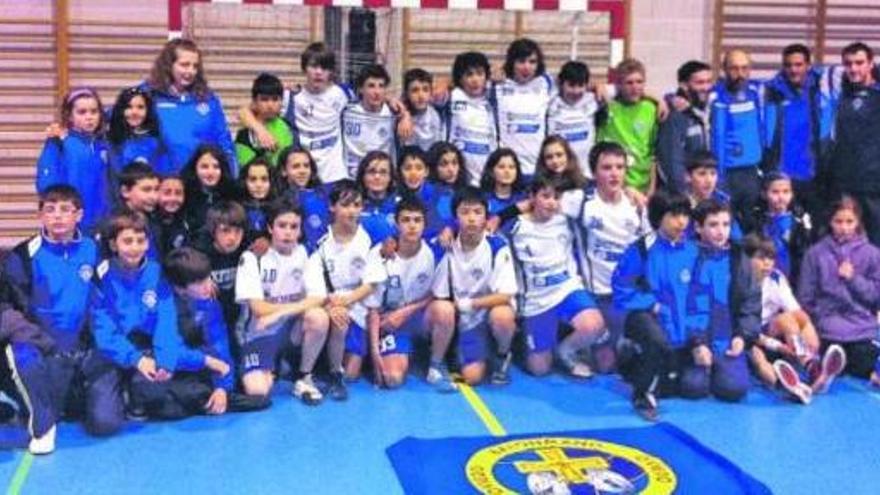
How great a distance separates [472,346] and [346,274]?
2.39 ft

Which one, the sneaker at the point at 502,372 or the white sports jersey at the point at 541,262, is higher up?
the white sports jersey at the point at 541,262

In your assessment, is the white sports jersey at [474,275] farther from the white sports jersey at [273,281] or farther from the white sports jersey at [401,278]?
the white sports jersey at [273,281]

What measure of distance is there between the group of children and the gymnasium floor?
0.13 metres

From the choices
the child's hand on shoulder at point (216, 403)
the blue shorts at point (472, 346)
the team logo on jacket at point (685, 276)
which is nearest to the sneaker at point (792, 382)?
the team logo on jacket at point (685, 276)

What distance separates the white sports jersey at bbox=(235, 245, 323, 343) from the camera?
480cm

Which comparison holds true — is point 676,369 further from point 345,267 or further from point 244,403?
point 244,403

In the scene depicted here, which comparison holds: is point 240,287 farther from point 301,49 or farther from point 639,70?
point 301,49

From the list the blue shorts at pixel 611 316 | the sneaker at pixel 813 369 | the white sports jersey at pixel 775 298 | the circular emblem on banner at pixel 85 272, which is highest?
the circular emblem on banner at pixel 85 272

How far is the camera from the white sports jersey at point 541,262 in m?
5.37

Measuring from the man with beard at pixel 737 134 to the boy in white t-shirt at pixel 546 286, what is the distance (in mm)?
1259

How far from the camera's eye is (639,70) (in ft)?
19.7

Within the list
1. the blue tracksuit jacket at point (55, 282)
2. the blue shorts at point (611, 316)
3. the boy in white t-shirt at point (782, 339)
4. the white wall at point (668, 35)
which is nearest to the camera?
the blue tracksuit jacket at point (55, 282)

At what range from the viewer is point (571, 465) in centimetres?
402

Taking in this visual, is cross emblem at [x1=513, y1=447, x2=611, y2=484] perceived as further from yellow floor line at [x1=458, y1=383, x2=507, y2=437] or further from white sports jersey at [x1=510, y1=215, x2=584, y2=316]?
white sports jersey at [x1=510, y1=215, x2=584, y2=316]
